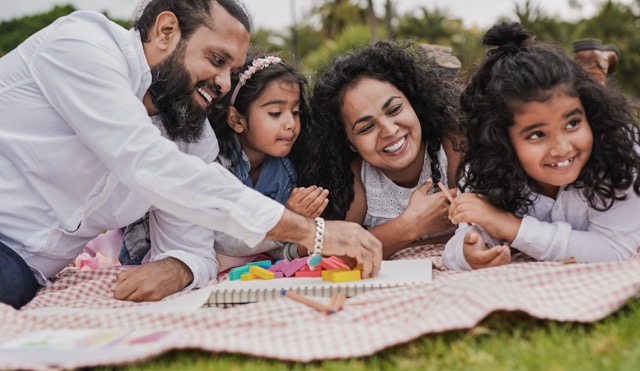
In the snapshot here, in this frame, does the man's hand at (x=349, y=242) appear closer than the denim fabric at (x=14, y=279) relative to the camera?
Yes

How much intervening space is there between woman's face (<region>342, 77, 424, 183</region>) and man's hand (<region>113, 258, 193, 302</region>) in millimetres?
1184

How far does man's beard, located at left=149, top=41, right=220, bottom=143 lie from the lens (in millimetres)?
3326

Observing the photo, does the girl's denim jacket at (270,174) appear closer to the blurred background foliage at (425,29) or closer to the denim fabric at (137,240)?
the denim fabric at (137,240)

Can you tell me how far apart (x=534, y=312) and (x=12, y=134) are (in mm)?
2232

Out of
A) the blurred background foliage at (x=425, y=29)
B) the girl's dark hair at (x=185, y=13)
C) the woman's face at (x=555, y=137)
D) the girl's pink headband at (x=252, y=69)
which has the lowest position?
the blurred background foliage at (x=425, y=29)

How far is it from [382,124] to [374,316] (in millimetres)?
1540

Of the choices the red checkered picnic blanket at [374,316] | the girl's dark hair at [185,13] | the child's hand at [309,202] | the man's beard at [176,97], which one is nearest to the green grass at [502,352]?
the red checkered picnic blanket at [374,316]

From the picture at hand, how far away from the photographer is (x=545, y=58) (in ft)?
10.2

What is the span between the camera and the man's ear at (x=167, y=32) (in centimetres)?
336

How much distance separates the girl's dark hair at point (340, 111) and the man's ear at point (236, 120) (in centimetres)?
39

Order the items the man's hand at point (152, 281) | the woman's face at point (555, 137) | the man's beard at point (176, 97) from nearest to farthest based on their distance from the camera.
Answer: the woman's face at point (555, 137)
the man's hand at point (152, 281)
the man's beard at point (176, 97)

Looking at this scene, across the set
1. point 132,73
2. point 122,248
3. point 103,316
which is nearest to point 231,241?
point 122,248

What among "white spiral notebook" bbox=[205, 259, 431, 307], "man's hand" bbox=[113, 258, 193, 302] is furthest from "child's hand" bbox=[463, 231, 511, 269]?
"man's hand" bbox=[113, 258, 193, 302]

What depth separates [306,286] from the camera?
2916 millimetres
